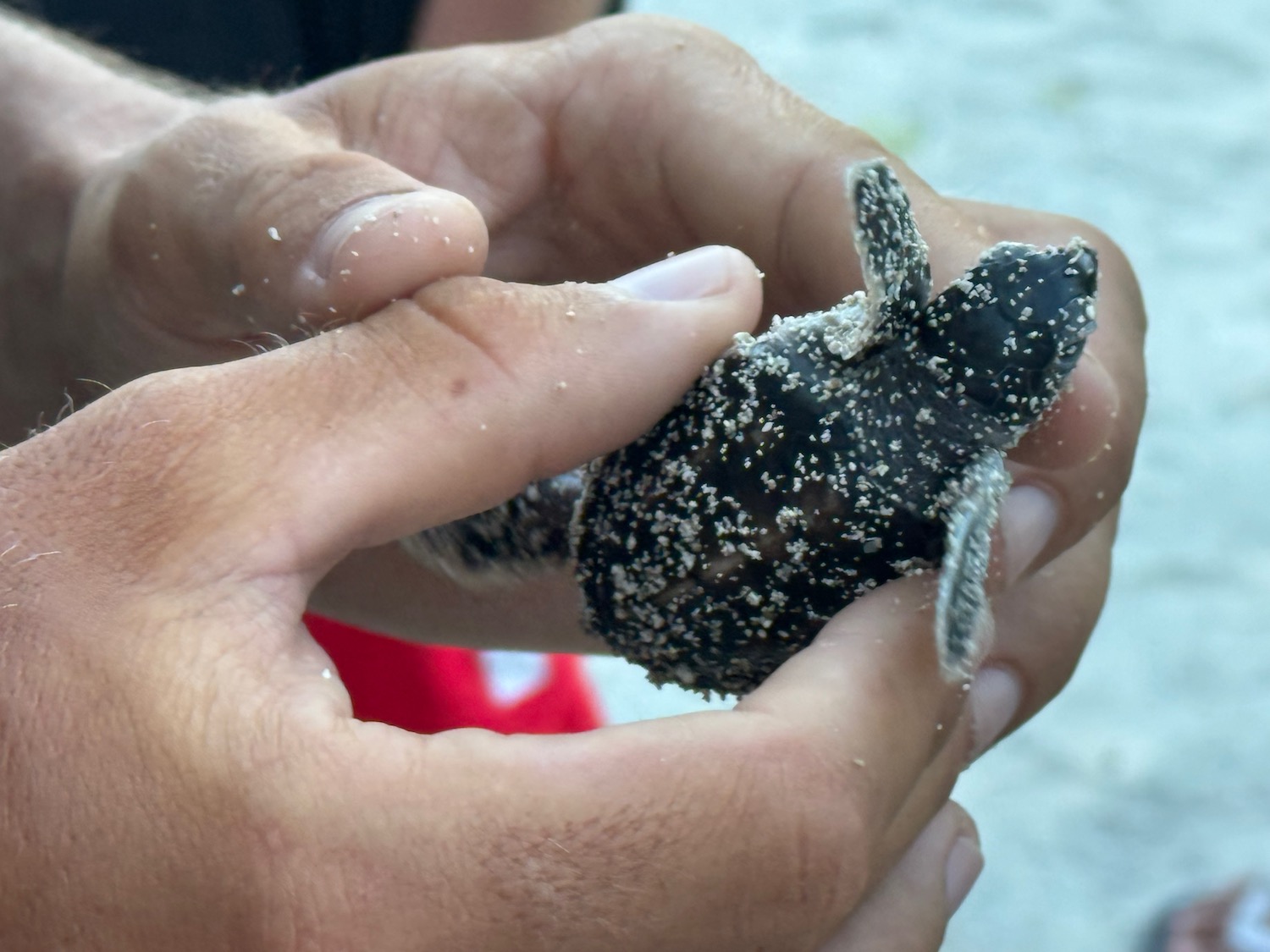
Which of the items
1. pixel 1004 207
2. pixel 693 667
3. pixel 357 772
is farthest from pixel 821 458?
pixel 1004 207

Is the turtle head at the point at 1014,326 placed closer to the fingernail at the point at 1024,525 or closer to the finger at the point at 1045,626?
the fingernail at the point at 1024,525

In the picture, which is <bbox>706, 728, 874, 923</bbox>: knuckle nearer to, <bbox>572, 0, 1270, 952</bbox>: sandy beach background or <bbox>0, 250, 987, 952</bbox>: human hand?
<bbox>0, 250, 987, 952</bbox>: human hand

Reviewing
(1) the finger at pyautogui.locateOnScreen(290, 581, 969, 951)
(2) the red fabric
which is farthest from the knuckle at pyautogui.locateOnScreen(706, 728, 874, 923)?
(2) the red fabric

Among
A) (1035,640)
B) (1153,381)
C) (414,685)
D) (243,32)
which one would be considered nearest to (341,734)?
(1035,640)

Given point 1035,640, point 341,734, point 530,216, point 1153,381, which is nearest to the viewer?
point 341,734

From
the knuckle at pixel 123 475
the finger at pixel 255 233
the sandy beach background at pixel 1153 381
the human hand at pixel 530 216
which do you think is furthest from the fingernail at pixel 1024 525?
the sandy beach background at pixel 1153 381

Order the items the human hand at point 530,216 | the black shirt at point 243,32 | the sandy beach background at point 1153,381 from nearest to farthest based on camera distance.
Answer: the human hand at point 530,216 → the black shirt at point 243,32 → the sandy beach background at point 1153,381

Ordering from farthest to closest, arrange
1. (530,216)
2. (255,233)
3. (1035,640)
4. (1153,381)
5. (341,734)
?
(1153,381)
(530,216)
(1035,640)
(255,233)
(341,734)

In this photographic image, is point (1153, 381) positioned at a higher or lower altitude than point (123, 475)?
lower

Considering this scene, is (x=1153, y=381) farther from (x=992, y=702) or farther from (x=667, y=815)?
(x=667, y=815)
